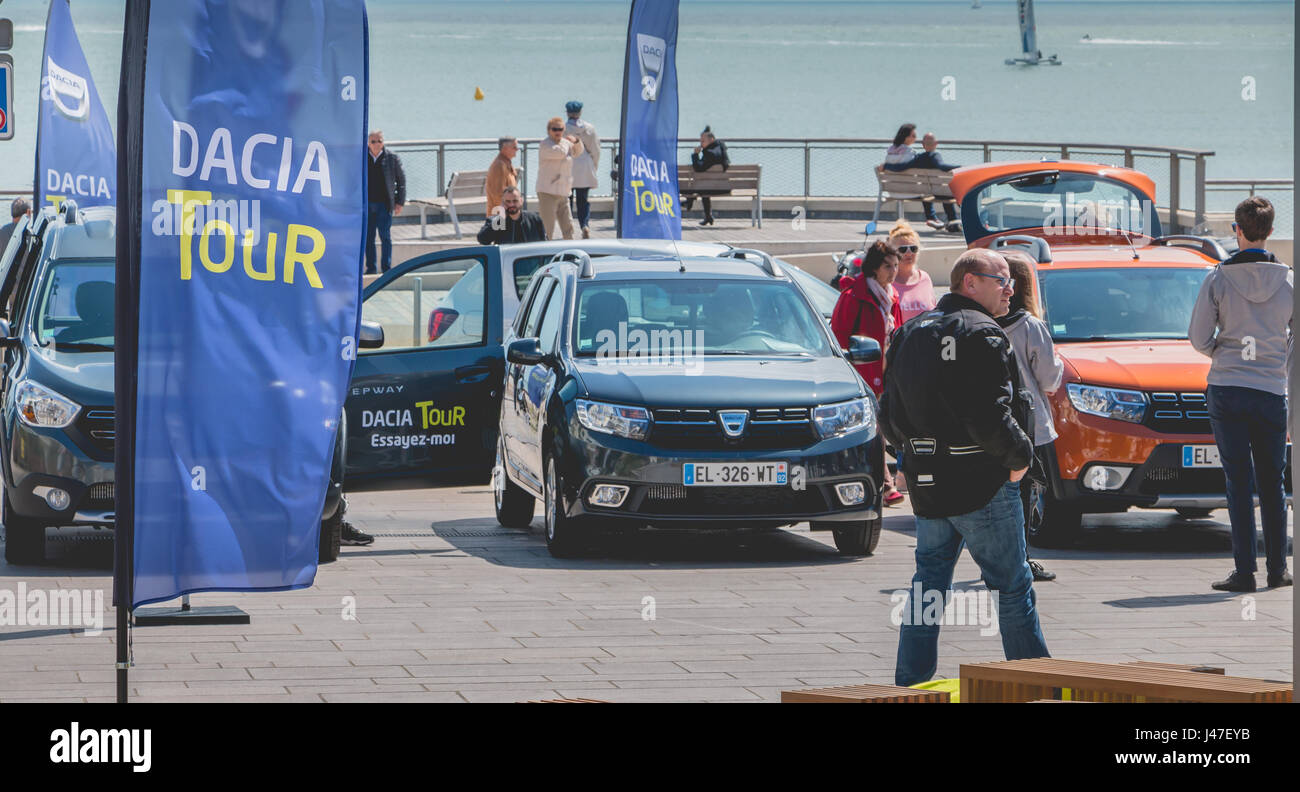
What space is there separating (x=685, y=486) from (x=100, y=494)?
3.06m

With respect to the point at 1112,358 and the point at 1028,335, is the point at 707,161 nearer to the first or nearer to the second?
the point at 1112,358

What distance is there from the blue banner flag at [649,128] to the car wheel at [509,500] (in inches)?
134

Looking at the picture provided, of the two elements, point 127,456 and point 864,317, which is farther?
point 864,317

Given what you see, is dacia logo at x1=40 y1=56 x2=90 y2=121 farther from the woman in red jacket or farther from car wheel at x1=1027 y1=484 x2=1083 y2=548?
car wheel at x1=1027 y1=484 x2=1083 y2=548

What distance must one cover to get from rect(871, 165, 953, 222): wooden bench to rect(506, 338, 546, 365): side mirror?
696 inches

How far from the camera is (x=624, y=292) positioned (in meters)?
11.6

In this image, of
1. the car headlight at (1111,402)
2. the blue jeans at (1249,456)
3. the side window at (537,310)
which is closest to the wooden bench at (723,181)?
the side window at (537,310)

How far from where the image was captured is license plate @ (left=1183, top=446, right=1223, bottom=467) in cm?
1096

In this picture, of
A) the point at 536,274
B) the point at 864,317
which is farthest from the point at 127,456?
the point at 864,317

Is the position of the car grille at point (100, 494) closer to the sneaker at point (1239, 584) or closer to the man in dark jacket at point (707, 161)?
the sneaker at point (1239, 584)

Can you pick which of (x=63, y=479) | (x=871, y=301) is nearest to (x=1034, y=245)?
(x=871, y=301)

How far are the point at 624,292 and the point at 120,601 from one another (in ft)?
18.2

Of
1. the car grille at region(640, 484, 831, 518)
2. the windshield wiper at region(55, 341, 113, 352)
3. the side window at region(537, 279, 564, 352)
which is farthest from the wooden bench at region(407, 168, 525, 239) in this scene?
the car grille at region(640, 484, 831, 518)
